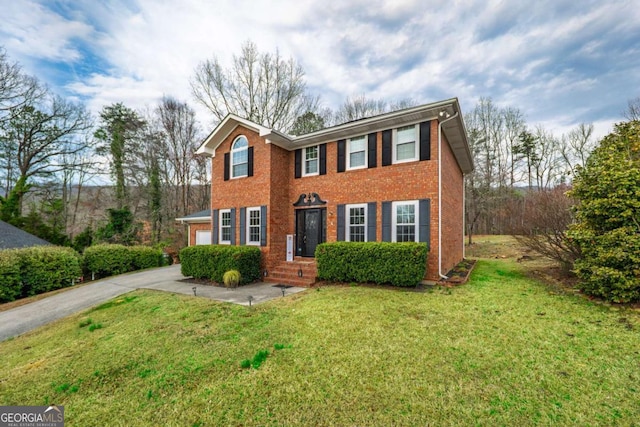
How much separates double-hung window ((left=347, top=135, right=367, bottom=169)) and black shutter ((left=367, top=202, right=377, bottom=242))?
1515 millimetres

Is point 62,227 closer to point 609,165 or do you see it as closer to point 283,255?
point 283,255

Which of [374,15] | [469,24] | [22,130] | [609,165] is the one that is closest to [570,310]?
[609,165]

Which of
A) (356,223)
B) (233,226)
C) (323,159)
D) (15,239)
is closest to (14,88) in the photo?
(15,239)

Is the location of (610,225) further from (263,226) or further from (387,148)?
(263,226)

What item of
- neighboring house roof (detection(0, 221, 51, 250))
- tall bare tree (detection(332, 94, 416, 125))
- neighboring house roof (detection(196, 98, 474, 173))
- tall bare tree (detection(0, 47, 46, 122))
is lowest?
neighboring house roof (detection(0, 221, 51, 250))

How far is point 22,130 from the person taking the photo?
18.2 m

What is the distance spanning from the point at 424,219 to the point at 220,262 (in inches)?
280

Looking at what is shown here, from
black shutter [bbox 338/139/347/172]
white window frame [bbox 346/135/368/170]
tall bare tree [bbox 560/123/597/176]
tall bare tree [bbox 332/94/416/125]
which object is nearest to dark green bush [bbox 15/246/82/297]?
black shutter [bbox 338/139/347/172]

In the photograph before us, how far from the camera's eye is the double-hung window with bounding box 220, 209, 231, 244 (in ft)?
36.7

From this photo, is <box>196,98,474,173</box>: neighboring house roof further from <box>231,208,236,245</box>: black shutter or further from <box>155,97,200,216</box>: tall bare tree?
<box>155,97,200,216</box>: tall bare tree

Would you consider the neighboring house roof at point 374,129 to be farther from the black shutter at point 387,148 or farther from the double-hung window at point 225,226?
the double-hung window at point 225,226

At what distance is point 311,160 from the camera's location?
410 inches

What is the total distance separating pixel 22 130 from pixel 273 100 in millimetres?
18132

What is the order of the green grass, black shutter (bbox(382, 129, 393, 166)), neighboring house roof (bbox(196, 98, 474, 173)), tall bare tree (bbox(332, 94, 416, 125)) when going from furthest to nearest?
tall bare tree (bbox(332, 94, 416, 125)), black shutter (bbox(382, 129, 393, 166)), neighboring house roof (bbox(196, 98, 474, 173)), the green grass
